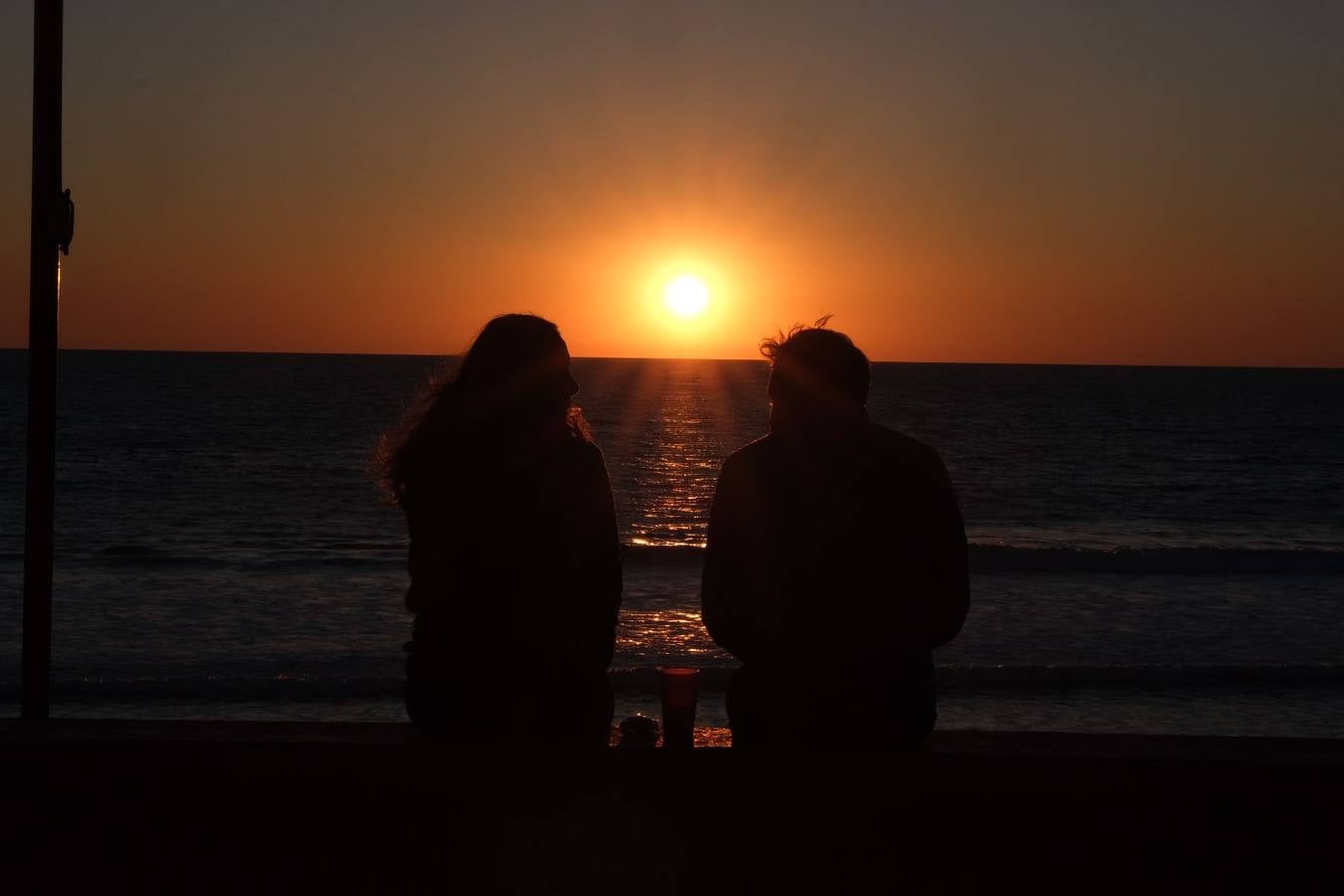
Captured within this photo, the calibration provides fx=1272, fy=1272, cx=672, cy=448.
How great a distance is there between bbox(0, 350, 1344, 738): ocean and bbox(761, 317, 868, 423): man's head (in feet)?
2.81

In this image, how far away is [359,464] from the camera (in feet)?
116

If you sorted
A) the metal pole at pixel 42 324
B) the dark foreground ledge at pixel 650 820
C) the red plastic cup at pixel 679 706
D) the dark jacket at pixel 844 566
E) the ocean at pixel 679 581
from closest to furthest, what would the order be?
1. the dark foreground ledge at pixel 650 820
2. the dark jacket at pixel 844 566
3. the red plastic cup at pixel 679 706
4. the metal pole at pixel 42 324
5. the ocean at pixel 679 581

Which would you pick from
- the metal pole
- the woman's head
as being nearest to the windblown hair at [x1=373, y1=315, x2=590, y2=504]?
the woman's head

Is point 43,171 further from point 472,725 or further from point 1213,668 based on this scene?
point 1213,668

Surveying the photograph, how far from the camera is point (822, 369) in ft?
9.15

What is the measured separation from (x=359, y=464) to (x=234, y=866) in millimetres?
34271

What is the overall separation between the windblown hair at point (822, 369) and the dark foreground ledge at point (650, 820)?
81cm

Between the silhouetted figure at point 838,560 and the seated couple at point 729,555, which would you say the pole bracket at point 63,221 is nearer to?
the seated couple at point 729,555

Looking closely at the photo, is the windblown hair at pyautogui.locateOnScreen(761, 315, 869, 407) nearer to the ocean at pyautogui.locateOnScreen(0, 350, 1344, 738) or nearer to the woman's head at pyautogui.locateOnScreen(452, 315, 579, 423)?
the woman's head at pyautogui.locateOnScreen(452, 315, 579, 423)

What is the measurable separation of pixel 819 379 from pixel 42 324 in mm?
1860

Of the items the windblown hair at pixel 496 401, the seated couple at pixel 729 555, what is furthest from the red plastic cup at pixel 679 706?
the windblown hair at pixel 496 401

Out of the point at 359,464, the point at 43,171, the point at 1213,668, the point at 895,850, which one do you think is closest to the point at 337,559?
the point at 1213,668

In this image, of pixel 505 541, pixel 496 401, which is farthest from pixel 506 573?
pixel 496 401

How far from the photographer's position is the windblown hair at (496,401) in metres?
2.79
